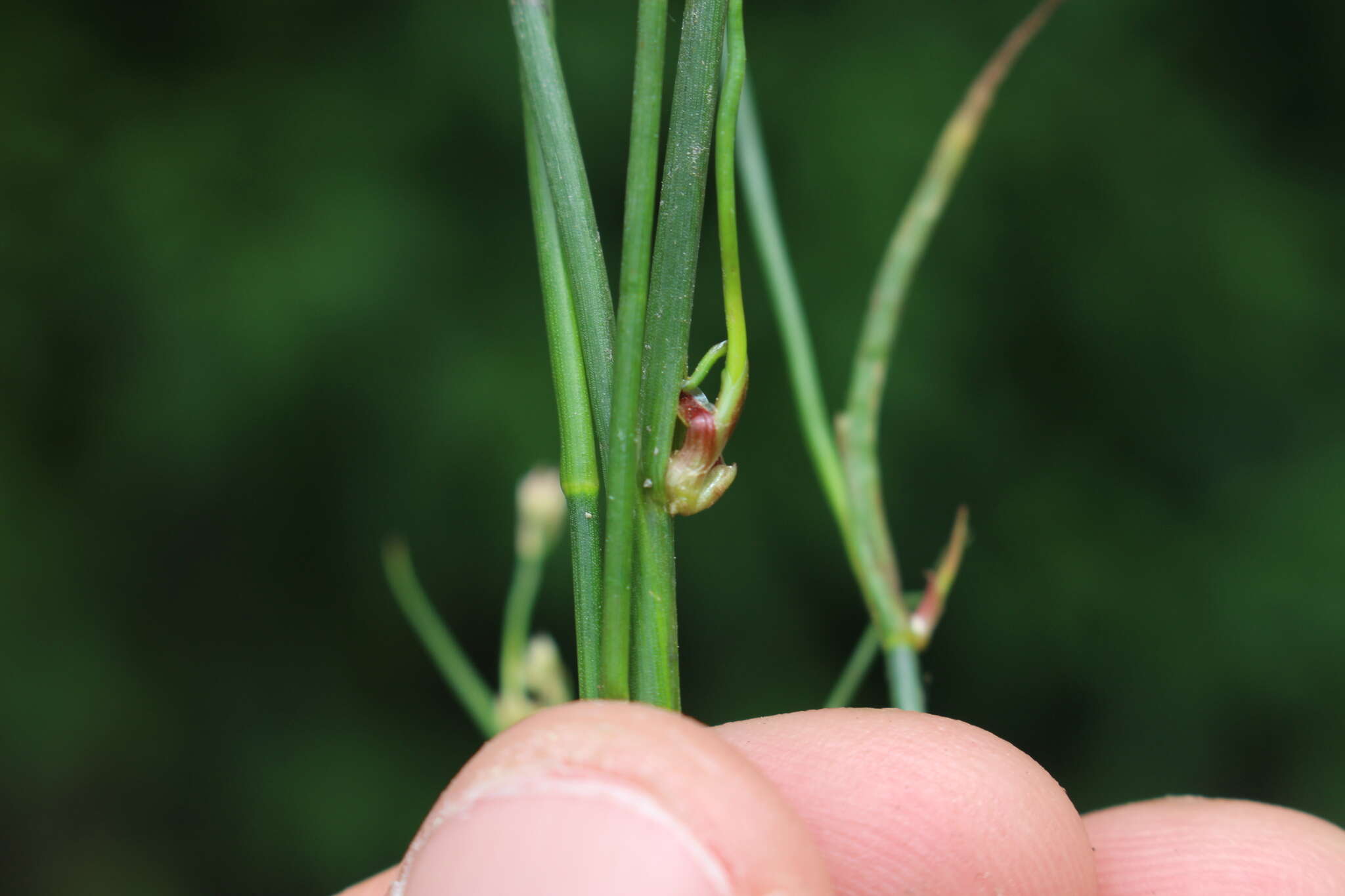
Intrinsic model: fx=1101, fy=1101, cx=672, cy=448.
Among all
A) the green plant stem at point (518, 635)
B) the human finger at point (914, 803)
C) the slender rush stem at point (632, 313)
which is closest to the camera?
the slender rush stem at point (632, 313)

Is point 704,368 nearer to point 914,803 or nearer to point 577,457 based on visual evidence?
point 577,457

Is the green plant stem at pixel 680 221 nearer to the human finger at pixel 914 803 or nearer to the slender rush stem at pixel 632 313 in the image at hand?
the slender rush stem at pixel 632 313

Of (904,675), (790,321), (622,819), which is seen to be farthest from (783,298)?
(622,819)

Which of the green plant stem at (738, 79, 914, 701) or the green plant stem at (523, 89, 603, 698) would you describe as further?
the green plant stem at (738, 79, 914, 701)

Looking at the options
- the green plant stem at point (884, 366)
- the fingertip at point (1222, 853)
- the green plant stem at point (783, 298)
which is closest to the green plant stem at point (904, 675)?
the green plant stem at point (884, 366)

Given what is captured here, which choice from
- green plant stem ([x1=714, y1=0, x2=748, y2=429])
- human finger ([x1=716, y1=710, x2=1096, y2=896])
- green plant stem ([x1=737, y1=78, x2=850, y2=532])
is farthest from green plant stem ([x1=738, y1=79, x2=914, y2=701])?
green plant stem ([x1=714, y1=0, x2=748, y2=429])

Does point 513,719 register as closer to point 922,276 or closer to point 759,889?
point 759,889

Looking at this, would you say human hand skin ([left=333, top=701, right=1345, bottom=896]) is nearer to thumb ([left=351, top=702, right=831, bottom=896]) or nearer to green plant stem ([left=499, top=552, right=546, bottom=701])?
thumb ([left=351, top=702, right=831, bottom=896])
